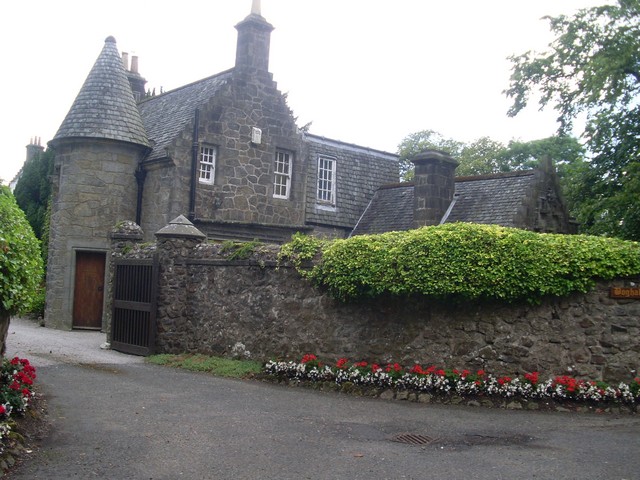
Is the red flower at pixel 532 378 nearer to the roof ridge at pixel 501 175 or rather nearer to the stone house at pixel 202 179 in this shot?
the stone house at pixel 202 179

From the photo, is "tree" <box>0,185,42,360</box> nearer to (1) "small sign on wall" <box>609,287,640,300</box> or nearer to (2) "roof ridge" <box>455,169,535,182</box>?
(1) "small sign on wall" <box>609,287,640,300</box>

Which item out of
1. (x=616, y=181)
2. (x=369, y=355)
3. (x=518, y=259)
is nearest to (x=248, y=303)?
Answer: (x=369, y=355)

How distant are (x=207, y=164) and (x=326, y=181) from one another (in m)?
5.14

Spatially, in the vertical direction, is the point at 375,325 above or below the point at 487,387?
above

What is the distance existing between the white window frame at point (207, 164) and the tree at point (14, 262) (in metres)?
12.5

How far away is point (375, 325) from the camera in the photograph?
38.8ft

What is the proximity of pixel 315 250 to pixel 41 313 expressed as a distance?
1457 centimetres

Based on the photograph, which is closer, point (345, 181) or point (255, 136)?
point (255, 136)

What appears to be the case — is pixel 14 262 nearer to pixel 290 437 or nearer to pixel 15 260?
pixel 15 260

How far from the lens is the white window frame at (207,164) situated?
21406 mm

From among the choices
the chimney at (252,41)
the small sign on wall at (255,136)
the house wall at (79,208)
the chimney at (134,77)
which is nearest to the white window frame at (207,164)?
the small sign on wall at (255,136)

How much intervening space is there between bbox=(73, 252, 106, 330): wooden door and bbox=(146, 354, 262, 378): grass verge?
788 cm

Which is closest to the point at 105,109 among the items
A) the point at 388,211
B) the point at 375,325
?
the point at 388,211

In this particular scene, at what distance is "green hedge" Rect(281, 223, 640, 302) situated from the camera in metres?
10.6
